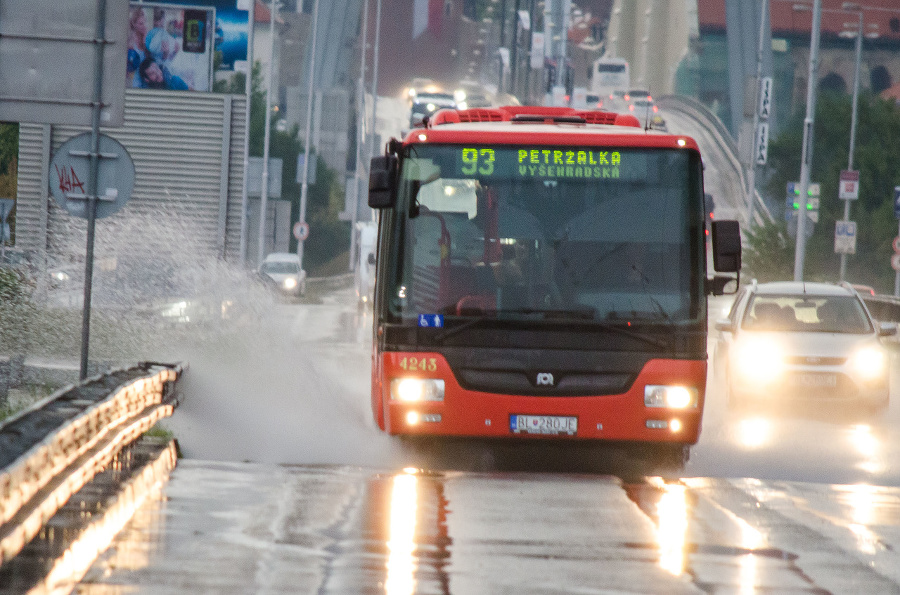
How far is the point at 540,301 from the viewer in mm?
11047

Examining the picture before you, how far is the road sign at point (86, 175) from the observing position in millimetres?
11664

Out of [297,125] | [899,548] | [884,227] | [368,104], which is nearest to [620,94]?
[368,104]

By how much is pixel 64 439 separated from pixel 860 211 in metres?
47.7

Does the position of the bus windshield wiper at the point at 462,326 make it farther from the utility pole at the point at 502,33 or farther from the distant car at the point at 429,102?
the utility pole at the point at 502,33

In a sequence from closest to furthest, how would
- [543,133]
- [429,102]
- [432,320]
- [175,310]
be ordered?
[432,320]
[543,133]
[175,310]
[429,102]

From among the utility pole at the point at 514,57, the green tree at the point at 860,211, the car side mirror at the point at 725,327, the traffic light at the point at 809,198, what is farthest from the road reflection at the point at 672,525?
the utility pole at the point at 514,57

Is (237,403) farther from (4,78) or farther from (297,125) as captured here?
(297,125)

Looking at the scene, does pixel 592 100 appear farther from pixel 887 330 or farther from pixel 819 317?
pixel 887 330

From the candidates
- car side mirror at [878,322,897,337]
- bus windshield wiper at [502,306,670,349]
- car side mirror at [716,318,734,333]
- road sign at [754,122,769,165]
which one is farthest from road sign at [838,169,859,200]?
road sign at [754,122,769,165]

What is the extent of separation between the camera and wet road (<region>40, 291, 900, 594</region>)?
21.7 ft

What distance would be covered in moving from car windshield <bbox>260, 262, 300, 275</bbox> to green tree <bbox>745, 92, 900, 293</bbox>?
15.9 m

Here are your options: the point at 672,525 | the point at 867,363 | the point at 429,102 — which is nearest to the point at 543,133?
the point at 672,525

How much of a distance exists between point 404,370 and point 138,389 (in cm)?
203

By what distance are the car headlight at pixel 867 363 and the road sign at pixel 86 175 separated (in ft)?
29.2
